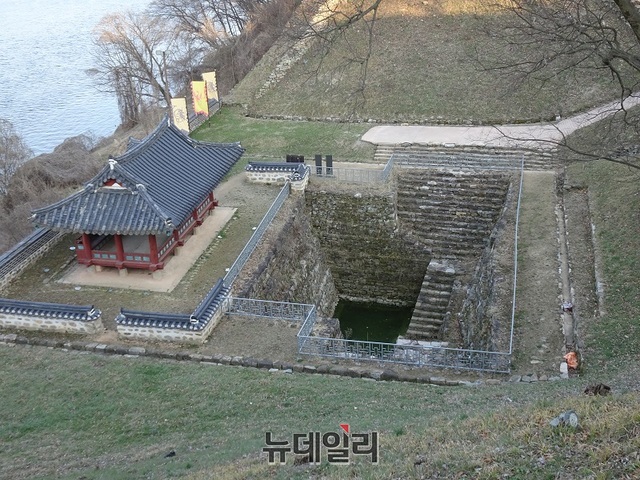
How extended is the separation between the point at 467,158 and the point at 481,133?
11.4ft

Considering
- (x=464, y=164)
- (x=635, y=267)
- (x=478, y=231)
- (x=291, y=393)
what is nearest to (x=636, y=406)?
(x=291, y=393)

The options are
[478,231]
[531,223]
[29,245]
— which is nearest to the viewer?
[29,245]

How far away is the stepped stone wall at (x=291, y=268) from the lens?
19.0 meters

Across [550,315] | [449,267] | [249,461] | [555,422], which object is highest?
[555,422]

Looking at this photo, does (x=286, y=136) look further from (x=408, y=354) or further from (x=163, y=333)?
(x=408, y=354)

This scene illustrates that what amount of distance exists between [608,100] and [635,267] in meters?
14.2

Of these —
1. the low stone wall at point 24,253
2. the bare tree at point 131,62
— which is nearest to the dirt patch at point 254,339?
the low stone wall at point 24,253

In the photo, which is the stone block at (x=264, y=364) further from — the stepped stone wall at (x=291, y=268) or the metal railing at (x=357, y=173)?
the metal railing at (x=357, y=173)

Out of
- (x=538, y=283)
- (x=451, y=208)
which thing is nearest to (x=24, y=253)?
(x=451, y=208)

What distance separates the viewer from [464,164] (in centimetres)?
2439

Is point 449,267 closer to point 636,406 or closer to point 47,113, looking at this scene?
point 636,406

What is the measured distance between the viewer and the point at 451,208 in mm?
23906

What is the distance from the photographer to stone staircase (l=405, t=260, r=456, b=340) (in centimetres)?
2111

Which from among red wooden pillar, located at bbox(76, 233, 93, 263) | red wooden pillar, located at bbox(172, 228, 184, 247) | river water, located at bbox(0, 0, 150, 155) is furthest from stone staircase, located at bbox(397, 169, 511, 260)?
river water, located at bbox(0, 0, 150, 155)
